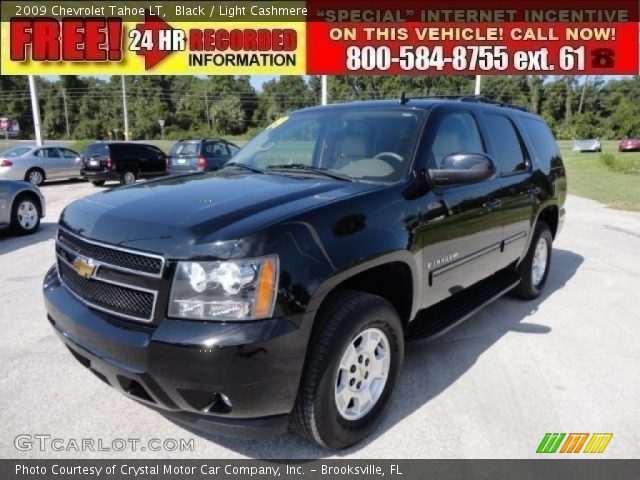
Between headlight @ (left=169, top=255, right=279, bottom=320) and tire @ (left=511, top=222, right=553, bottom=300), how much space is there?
142 inches

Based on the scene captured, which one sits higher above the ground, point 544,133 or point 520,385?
point 544,133

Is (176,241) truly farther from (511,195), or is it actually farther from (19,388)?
(511,195)

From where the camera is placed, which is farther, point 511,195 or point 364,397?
point 511,195

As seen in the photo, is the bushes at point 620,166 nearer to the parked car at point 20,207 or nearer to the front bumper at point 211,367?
the parked car at point 20,207

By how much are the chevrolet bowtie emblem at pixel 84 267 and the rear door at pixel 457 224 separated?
189cm

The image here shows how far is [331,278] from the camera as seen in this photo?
240 cm

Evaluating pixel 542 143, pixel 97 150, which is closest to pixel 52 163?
Answer: pixel 97 150

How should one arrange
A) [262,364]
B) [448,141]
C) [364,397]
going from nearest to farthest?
[262,364] → [364,397] → [448,141]

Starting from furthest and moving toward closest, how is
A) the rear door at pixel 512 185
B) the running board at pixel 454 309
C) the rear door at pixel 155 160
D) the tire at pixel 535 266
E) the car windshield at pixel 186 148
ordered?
the rear door at pixel 155 160, the car windshield at pixel 186 148, the tire at pixel 535 266, the rear door at pixel 512 185, the running board at pixel 454 309

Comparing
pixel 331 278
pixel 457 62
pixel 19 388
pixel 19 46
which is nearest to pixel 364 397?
pixel 331 278

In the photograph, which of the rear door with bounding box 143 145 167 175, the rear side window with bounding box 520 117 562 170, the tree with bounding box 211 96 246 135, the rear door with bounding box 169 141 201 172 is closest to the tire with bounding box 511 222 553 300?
the rear side window with bounding box 520 117 562 170

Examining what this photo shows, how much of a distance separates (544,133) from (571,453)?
3.83 meters

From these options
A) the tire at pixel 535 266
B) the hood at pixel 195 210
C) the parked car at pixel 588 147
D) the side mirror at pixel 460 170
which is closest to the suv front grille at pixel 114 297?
the hood at pixel 195 210

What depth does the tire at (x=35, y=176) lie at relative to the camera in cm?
1740
